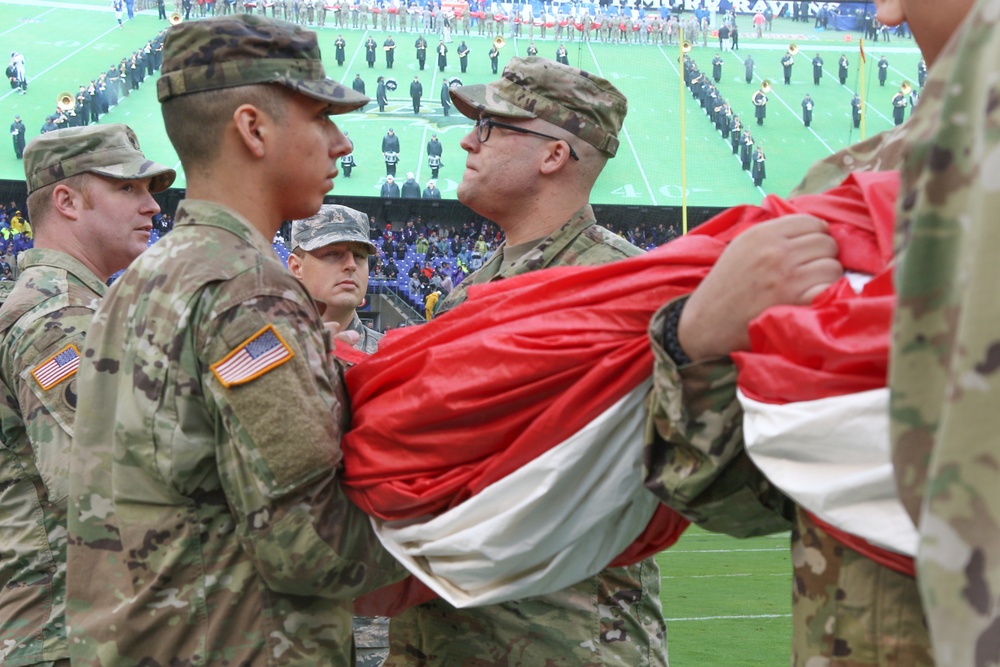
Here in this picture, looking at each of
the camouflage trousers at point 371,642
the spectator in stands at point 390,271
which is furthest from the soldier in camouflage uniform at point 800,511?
the spectator in stands at point 390,271

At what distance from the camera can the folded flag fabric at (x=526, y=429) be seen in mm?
1921

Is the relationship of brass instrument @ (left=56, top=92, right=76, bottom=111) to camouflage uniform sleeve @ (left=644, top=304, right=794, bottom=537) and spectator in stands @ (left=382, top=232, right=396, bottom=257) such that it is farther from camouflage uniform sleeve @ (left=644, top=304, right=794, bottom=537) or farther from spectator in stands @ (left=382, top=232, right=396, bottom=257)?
camouflage uniform sleeve @ (left=644, top=304, right=794, bottom=537)

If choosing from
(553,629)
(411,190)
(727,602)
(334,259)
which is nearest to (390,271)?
(411,190)

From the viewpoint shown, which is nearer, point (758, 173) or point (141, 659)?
point (141, 659)

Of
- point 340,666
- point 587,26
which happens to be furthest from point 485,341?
point 587,26

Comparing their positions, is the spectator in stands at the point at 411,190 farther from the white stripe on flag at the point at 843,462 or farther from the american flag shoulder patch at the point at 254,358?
the white stripe on flag at the point at 843,462

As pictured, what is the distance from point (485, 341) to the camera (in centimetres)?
199

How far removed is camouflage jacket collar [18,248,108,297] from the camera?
3.84m

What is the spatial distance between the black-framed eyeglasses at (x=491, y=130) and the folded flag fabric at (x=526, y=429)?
56.8 inches

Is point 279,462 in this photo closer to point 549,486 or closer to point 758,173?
point 549,486

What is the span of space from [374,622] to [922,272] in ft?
20.6

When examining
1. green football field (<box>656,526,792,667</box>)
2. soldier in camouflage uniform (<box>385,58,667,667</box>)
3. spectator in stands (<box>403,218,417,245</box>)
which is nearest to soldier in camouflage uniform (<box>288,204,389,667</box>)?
soldier in camouflage uniform (<box>385,58,667,667</box>)

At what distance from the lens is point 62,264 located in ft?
12.6

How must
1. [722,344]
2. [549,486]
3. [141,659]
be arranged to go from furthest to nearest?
[141,659] → [549,486] → [722,344]
